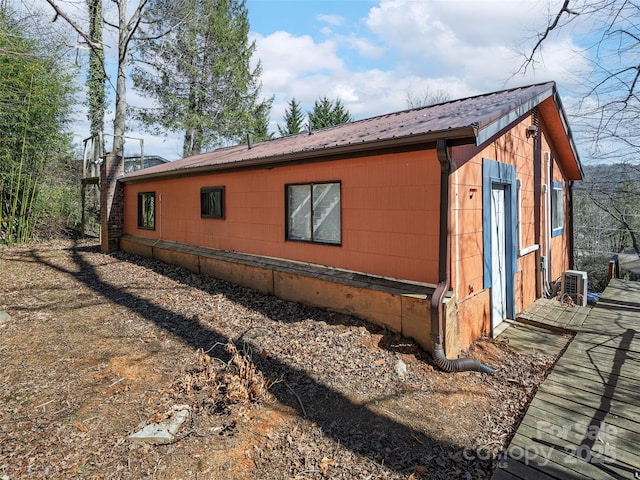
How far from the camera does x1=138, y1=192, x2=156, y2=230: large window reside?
10836mm

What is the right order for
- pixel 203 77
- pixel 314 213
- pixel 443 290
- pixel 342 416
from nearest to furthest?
pixel 342 416, pixel 443 290, pixel 314 213, pixel 203 77

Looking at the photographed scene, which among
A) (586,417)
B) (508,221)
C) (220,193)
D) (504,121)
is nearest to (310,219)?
(220,193)

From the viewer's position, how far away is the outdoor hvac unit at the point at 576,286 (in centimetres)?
734

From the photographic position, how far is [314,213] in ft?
19.3

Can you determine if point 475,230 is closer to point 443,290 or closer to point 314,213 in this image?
point 443,290

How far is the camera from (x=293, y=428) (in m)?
2.98

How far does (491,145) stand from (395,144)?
1894 mm

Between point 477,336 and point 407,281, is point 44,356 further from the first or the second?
point 477,336

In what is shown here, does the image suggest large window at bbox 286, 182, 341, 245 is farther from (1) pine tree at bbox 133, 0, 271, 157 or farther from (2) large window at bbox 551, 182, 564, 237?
(1) pine tree at bbox 133, 0, 271, 157

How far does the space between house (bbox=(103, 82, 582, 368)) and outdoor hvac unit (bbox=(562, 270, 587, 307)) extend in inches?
15.4

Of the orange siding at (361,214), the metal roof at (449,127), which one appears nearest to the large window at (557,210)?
the metal roof at (449,127)

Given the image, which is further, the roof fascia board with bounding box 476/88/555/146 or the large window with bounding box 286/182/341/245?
the large window with bounding box 286/182/341/245

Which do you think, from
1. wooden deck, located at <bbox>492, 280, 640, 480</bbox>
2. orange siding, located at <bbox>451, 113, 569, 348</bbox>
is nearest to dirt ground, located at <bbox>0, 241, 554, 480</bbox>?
wooden deck, located at <bbox>492, 280, 640, 480</bbox>

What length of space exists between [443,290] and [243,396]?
2391mm
